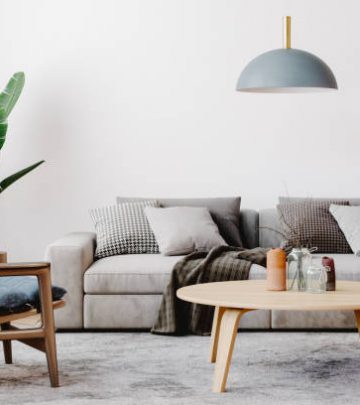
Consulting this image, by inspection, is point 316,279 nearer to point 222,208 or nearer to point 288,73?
point 288,73

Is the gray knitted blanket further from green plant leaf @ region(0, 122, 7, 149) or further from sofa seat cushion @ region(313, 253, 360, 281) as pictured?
green plant leaf @ region(0, 122, 7, 149)

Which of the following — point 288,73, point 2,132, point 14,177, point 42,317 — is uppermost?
point 288,73

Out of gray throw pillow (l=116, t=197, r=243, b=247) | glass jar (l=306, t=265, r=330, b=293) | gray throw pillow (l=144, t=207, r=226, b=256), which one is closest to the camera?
glass jar (l=306, t=265, r=330, b=293)

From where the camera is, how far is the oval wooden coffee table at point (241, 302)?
3248 mm

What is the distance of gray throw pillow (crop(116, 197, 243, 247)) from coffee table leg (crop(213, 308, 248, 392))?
179cm

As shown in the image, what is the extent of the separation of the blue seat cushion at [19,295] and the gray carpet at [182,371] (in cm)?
33

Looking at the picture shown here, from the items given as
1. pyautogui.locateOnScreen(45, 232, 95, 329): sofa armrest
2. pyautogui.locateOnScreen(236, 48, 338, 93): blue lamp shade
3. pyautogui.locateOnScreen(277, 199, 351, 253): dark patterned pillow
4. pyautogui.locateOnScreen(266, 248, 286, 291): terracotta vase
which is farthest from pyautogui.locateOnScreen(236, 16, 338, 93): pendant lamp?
Result: pyautogui.locateOnScreen(45, 232, 95, 329): sofa armrest

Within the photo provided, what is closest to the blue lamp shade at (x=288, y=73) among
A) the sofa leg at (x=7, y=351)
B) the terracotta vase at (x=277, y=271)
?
the terracotta vase at (x=277, y=271)

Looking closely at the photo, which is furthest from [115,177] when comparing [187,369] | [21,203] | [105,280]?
[187,369]

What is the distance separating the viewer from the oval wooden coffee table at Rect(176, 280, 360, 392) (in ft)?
10.7

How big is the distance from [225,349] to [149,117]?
2.68 m

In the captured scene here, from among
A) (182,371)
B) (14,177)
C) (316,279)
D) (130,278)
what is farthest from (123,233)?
(316,279)

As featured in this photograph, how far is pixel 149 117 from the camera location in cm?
570

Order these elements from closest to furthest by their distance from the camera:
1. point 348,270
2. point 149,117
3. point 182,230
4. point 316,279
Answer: point 316,279 → point 348,270 → point 182,230 → point 149,117
